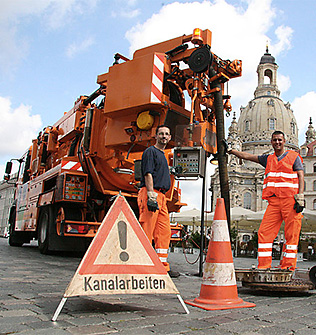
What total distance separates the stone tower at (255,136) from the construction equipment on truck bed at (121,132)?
63.1 metres

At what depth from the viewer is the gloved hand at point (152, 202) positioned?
14.8ft

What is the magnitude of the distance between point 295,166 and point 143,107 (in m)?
2.56

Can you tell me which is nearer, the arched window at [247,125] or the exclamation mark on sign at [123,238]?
the exclamation mark on sign at [123,238]

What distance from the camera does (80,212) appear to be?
8297 mm

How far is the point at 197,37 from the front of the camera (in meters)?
6.54

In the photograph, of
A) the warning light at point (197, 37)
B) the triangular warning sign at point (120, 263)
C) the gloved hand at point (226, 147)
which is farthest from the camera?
the warning light at point (197, 37)

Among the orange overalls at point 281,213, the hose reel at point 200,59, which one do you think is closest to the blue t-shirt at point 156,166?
the orange overalls at point 281,213

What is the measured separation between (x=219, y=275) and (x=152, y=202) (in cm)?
115

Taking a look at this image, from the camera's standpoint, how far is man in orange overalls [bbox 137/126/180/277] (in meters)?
4.75

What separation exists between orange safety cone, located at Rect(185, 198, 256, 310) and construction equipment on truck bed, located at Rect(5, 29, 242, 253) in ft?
6.44

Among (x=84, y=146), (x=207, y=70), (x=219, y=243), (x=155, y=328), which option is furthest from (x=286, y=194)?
(x=84, y=146)

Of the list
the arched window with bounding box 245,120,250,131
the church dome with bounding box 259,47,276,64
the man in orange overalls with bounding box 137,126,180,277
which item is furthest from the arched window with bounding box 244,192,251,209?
the man in orange overalls with bounding box 137,126,180,277

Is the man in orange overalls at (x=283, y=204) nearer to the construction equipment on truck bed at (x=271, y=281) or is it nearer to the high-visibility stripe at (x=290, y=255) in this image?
the high-visibility stripe at (x=290, y=255)

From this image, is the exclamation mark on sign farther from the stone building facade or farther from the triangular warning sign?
the stone building facade
